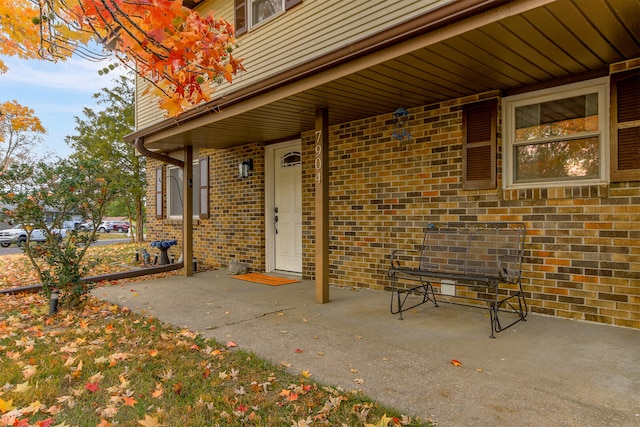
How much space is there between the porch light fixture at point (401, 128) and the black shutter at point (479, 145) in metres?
0.69

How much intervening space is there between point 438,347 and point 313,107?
3047 millimetres

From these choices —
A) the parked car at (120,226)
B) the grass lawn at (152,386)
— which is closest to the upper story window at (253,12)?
the grass lawn at (152,386)

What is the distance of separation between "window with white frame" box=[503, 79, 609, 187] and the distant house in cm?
1

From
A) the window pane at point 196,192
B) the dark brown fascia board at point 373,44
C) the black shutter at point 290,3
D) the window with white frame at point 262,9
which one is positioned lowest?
the window pane at point 196,192

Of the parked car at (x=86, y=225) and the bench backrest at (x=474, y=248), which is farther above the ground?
the parked car at (x=86, y=225)

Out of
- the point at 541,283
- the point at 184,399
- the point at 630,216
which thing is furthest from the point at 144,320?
the point at 630,216

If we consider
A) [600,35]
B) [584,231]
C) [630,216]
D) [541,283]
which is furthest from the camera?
[541,283]

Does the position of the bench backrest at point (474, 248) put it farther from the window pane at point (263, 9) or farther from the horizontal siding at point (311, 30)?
the window pane at point (263, 9)

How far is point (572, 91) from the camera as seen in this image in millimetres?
Answer: 3814

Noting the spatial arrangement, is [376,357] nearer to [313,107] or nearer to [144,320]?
[144,320]

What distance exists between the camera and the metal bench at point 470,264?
379 cm

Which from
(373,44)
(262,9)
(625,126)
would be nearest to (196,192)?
(262,9)

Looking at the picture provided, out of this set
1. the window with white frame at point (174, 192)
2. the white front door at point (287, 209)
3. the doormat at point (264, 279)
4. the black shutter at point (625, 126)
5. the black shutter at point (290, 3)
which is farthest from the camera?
the window with white frame at point (174, 192)

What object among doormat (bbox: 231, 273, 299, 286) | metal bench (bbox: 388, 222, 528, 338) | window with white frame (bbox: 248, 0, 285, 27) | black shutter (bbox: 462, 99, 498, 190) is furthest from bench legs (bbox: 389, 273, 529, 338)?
window with white frame (bbox: 248, 0, 285, 27)
